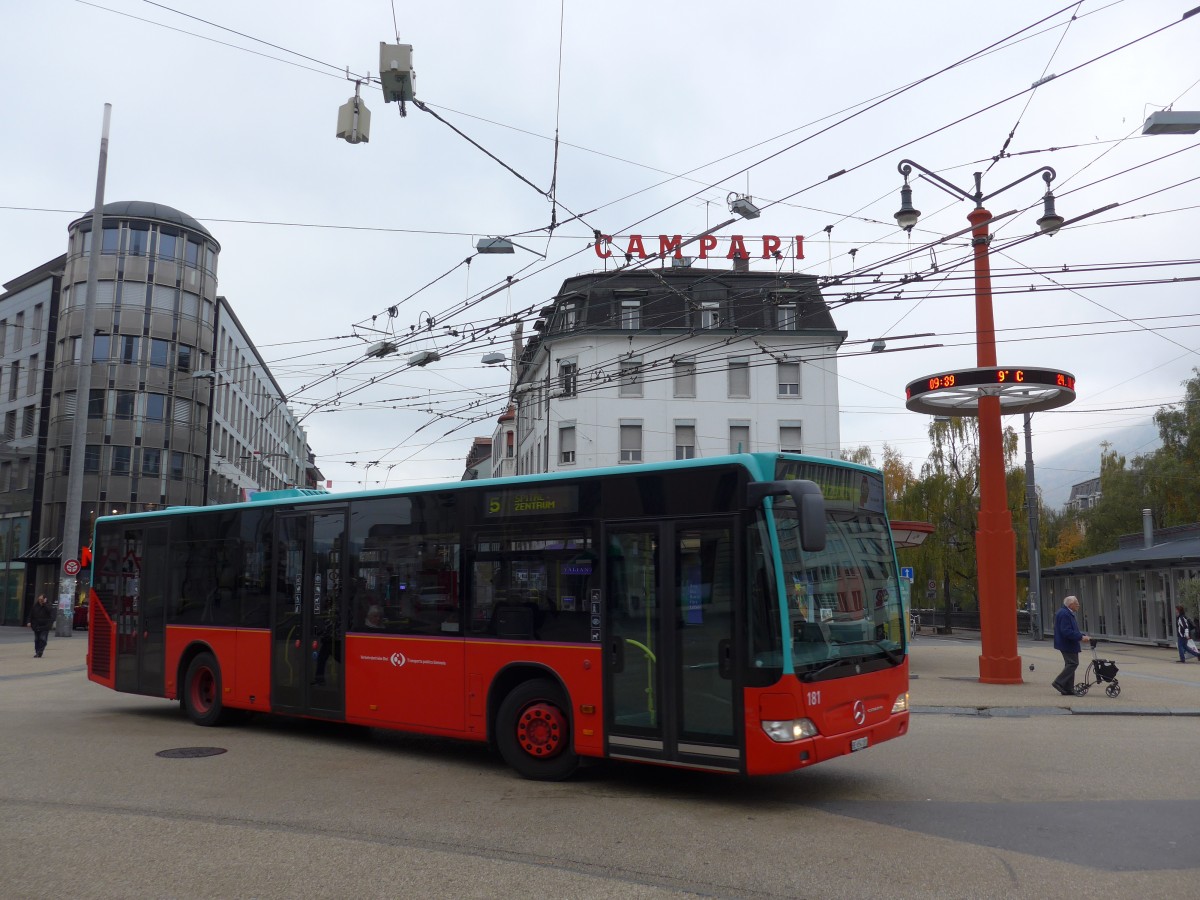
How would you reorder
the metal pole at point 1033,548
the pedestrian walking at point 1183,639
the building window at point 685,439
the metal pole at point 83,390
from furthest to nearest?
the building window at point 685,439 < the metal pole at point 1033,548 < the metal pole at point 83,390 < the pedestrian walking at point 1183,639

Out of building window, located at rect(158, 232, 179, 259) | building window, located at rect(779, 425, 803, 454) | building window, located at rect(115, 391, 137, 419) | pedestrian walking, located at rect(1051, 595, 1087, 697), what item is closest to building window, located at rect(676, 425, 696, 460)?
building window, located at rect(779, 425, 803, 454)

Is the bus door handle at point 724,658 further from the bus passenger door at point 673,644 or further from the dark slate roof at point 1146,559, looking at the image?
the dark slate roof at point 1146,559

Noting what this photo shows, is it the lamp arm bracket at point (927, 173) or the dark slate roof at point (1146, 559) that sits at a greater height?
the lamp arm bracket at point (927, 173)

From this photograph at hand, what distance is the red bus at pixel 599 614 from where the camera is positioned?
8.03 meters

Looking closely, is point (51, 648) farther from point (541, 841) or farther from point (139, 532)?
point (541, 841)

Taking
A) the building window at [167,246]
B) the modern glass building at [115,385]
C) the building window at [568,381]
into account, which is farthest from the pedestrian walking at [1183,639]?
the building window at [167,246]

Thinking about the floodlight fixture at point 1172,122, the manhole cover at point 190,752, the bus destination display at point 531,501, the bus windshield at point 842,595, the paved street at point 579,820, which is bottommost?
the manhole cover at point 190,752

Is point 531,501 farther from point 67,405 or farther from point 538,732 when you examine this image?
point 67,405

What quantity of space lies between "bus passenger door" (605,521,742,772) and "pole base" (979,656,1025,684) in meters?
12.2

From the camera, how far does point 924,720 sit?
46.3ft

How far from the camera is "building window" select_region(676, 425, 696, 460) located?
4519 centimetres

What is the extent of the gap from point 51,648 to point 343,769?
2386cm

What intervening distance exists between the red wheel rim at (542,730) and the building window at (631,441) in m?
35.3

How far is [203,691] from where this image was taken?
13.2 metres
